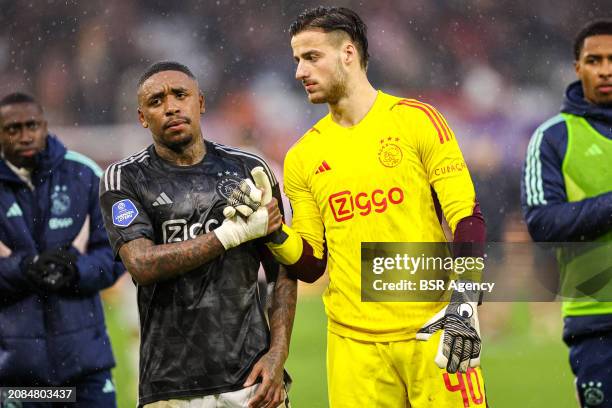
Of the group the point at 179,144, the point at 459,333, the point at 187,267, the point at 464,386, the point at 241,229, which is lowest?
the point at 464,386

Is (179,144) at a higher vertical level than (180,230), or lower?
higher

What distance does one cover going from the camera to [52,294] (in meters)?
4.26

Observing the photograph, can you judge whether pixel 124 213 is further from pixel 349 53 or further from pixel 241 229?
pixel 349 53

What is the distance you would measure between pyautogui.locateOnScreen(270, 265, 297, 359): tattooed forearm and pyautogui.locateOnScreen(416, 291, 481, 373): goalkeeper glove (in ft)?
1.57

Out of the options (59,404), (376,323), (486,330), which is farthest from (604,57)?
(486,330)

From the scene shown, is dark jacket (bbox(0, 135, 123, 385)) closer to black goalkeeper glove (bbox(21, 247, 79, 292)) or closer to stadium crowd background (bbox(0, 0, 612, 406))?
black goalkeeper glove (bbox(21, 247, 79, 292))

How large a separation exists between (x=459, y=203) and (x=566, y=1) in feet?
15.8

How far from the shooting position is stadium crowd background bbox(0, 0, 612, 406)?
7.50 metres

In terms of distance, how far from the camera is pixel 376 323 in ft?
10.8

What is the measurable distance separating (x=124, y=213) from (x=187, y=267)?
0.27 metres

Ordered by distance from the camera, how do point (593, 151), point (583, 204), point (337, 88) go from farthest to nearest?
1. point (593, 151)
2. point (583, 204)
3. point (337, 88)

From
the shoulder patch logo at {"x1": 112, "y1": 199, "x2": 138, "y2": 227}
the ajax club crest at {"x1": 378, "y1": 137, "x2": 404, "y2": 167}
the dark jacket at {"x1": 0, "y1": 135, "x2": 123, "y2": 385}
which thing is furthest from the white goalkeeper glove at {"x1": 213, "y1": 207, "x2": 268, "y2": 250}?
the dark jacket at {"x1": 0, "y1": 135, "x2": 123, "y2": 385}

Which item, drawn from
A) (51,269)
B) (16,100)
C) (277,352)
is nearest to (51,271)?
(51,269)

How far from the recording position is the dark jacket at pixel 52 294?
4.25 m
